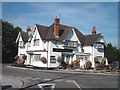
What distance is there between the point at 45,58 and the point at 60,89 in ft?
53.5

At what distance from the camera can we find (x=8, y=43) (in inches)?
1654

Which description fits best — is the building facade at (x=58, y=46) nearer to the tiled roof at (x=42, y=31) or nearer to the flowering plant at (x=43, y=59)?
the tiled roof at (x=42, y=31)

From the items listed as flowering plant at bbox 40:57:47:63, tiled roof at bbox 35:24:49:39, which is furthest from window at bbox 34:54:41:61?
tiled roof at bbox 35:24:49:39

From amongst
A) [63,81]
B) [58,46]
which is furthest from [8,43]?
[63,81]

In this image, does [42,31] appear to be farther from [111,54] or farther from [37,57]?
[111,54]

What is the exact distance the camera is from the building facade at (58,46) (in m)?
27.1

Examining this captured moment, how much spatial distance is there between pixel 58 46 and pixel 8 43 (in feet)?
69.4

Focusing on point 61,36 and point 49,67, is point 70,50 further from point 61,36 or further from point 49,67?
point 49,67

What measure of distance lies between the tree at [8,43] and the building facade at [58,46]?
10.0 m

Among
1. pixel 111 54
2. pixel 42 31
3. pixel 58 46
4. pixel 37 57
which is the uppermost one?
pixel 42 31

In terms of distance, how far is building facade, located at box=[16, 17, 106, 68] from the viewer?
27141 mm

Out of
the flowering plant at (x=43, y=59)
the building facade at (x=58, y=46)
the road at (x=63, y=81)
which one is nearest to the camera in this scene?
the road at (x=63, y=81)

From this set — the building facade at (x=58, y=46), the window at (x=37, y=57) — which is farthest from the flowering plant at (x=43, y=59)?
the window at (x=37, y=57)

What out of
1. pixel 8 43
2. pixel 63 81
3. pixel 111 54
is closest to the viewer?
pixel 63 81
